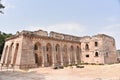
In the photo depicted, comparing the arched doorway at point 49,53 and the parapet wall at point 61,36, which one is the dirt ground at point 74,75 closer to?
the arched doorway at point 49,53

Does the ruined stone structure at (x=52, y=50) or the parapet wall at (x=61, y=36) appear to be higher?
the parapet wall at (x=61, y=36)

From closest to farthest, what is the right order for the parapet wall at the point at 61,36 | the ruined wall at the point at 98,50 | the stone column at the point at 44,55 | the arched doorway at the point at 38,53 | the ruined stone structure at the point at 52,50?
1. the ruined stone structure at the point at 52,50
2. the stone column at the point at 44,55
3. the arched doorway at the point at 38,53
4. the ruined wall at the point at 98,50
5. the parapet wall at the point at 61,36

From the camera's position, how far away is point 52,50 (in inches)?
1682

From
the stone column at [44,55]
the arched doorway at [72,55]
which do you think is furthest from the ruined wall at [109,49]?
the stone column at [44,55]

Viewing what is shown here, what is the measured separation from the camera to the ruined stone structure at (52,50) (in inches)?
1463

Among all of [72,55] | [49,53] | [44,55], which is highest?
[49,53]

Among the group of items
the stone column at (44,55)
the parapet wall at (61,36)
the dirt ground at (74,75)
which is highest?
the parapet wall at (61,36)

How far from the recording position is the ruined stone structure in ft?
122

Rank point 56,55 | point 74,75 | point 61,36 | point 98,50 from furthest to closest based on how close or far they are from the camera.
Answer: point 61,36 → point 98,50 → point 56,55 → point 74,75

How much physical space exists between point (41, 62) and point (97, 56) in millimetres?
15978

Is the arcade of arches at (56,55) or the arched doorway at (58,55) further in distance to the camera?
the arched doorway at (58,55)

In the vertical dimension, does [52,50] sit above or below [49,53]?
above

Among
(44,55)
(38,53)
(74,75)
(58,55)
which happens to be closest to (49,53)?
(44,55)

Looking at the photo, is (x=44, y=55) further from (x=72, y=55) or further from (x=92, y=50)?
(x=92, y=50)
